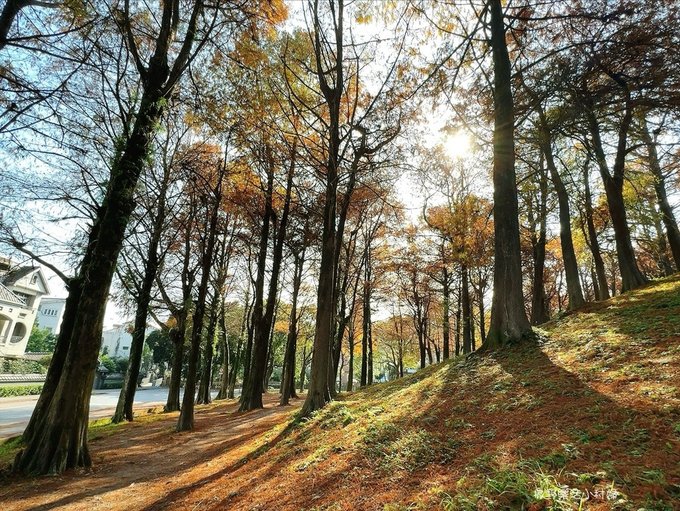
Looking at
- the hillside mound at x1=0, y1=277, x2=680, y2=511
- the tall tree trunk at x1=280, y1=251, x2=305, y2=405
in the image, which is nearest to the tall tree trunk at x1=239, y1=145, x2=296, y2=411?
the tall tree trunk at x1=280, y1=251, x2=305, y2=405

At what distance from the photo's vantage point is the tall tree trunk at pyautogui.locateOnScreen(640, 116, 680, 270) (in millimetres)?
12441

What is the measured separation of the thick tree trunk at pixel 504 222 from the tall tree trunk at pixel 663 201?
7152 mm

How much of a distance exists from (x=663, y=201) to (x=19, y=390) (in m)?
40.6

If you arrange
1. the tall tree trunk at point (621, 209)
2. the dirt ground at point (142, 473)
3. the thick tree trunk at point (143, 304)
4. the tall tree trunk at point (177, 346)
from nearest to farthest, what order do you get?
the dirt ground at point (142, 473) < the tall tree trunk at point (621, 209) < the tall tree trunk at point (177, 346) < the thick tree trunk at point (143, 304)

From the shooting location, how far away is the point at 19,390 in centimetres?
2627

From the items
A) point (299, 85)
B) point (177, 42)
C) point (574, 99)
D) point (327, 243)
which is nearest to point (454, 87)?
point (574, 99)

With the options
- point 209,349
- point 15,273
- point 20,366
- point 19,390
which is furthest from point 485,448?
point 20,366

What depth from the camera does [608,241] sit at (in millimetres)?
17578

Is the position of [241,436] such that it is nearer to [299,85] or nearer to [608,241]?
[299,85]

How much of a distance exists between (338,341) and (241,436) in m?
10.3

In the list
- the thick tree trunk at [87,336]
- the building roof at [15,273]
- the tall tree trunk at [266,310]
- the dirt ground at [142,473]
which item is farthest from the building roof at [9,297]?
the thick tree trunk at [87,336]

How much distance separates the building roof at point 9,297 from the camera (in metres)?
34.2

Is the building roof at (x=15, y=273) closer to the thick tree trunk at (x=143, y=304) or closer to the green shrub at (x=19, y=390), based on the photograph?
the thick tree trunk at (x=143, y=304)

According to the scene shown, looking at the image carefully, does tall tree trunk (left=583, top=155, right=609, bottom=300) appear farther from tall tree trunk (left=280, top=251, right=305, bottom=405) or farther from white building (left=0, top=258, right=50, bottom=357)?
white building (left=0, top=258, right=50, bottom=357)
